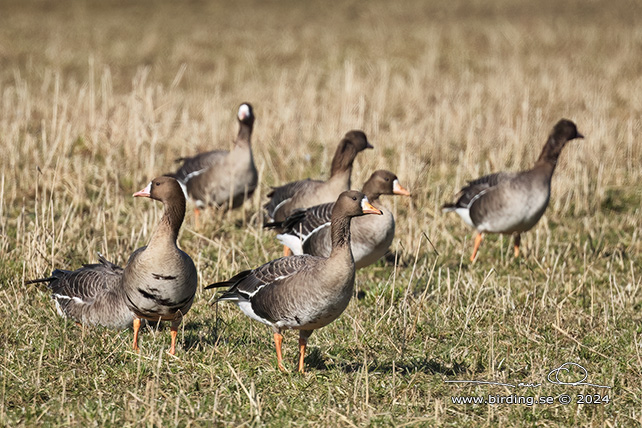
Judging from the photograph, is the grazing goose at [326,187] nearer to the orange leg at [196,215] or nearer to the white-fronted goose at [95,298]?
the orange leg at [196,215]

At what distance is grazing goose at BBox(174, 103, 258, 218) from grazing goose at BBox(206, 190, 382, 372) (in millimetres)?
4118

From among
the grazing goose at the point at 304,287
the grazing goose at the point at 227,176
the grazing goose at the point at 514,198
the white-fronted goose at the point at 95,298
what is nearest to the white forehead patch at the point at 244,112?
the grazing goose at the point at 227,176

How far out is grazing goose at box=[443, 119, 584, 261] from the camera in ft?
31.4

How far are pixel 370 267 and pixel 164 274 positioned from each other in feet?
13.0

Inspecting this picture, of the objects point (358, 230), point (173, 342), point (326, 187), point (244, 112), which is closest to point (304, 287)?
point (173, 342)

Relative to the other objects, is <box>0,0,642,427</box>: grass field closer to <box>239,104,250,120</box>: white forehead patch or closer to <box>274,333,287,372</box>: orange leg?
<box>274,333,287,372</box>: orange leg

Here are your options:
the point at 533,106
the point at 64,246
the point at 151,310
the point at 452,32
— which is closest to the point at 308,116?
the point at 533,106

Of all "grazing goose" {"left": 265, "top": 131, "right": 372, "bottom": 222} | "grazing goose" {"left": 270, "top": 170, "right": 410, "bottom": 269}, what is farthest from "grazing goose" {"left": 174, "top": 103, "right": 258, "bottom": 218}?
"grazing goose" {"left": 270, "top": 170, "right": 410, "bottom": 269}

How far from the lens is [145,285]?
5957 millimetres

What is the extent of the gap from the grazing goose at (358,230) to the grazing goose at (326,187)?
87 cm

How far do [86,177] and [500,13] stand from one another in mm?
25064

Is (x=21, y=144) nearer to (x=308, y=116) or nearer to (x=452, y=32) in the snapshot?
(x=308, y=116)

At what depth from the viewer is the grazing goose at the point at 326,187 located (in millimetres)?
9773

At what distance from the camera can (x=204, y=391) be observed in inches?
225
